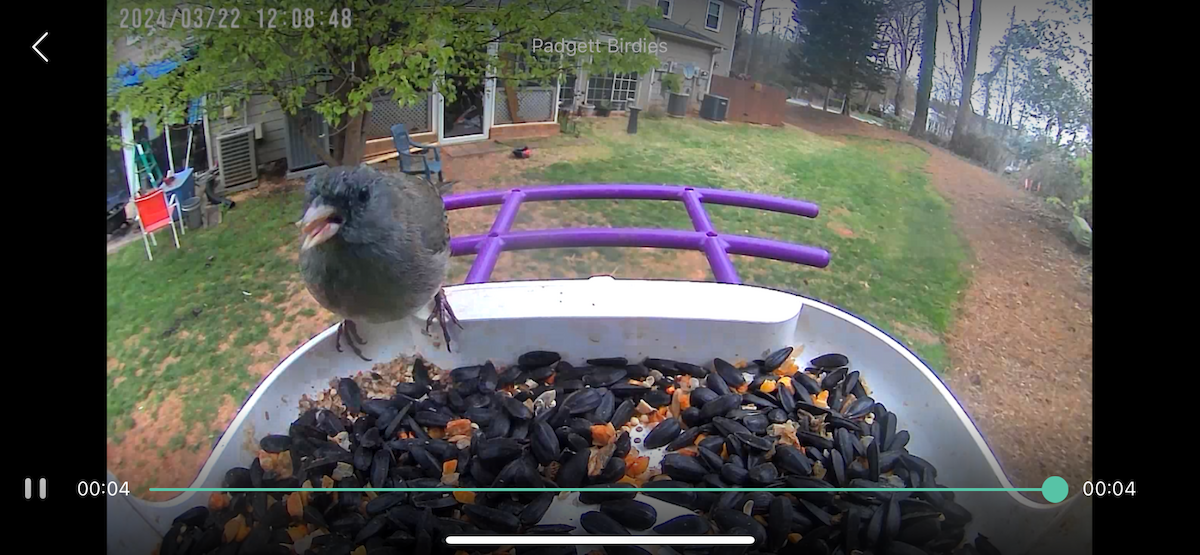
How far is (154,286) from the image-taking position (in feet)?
2.60

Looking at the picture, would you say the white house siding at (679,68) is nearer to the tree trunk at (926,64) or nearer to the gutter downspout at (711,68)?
the gutter downspout at (711,68)

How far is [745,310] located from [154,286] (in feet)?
2.56

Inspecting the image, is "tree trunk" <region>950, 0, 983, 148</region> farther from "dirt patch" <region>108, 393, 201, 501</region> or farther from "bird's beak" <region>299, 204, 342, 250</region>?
"dirt patch" <region>108, 393, 201, 501</region>

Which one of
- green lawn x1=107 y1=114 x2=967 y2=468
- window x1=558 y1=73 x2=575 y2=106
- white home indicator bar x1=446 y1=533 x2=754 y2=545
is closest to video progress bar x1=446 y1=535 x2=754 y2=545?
white home indicator bar x1=446 y1=533 x2=754 y2=545

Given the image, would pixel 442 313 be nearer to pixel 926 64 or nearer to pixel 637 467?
pixel 637 467

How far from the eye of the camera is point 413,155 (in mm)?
Answer: 902

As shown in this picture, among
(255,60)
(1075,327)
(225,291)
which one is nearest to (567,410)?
(225,291)

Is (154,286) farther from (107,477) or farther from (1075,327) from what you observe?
(1075,327)

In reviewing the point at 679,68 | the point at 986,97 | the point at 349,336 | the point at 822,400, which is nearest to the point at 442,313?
the point at 349,336

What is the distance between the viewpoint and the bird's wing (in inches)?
33.7

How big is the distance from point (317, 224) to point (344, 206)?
0.12 feet
